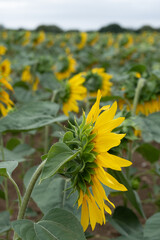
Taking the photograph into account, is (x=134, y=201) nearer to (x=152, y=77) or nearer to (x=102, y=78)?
(x=152, y=77)

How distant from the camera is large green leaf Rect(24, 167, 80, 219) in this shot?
2.58ft

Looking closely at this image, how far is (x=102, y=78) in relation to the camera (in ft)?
5.71

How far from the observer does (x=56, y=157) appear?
0.59 metres

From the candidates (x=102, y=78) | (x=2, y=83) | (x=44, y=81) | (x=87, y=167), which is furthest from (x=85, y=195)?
(x=44, y=81)

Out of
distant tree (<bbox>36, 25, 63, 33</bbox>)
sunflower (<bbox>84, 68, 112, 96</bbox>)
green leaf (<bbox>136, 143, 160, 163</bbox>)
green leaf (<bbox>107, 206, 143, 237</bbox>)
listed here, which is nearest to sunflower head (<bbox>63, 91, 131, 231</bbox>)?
green leaf (<bbox>107, 206, 143, 237</bbox>)

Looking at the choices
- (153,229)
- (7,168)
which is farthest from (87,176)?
(153,229)

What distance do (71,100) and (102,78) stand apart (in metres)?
0.32

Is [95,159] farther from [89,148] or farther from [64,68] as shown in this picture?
[64,68]

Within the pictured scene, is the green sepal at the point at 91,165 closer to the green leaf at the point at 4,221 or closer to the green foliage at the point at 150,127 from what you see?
the green leaf at the point at 4,221

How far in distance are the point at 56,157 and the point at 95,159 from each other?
0.22 ft

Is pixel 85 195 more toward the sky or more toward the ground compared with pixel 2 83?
more toward the ground

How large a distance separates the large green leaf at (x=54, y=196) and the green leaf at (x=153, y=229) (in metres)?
0.17

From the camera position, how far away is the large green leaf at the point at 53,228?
64 centimetres

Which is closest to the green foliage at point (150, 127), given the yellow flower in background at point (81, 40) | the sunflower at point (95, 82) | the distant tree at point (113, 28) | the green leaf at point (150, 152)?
the green leaf at point (150, 152)
